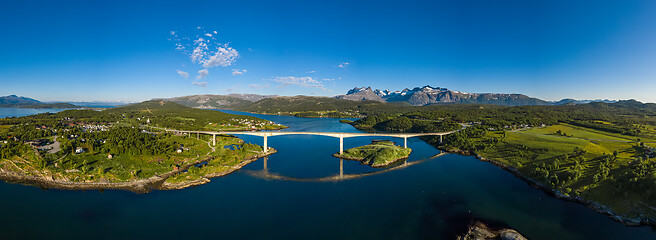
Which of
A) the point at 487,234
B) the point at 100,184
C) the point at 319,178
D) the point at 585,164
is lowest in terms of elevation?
the point at 487,234

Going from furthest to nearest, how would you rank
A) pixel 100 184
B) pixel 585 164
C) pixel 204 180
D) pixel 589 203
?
1. pixel 585 164
2. pixel 204 180
3. pixel 100 184
4. pixel 589 203

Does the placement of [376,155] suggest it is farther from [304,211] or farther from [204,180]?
[204,180]

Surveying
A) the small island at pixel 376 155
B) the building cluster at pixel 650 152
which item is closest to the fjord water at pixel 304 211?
the small island at pixel 376 155

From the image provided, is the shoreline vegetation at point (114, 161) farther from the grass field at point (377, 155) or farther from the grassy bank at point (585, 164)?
the grassy bank at point (585, 164)

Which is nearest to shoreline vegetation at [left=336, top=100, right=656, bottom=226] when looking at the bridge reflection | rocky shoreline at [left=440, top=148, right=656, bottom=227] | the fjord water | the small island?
rocky shoreline at [left=440, top=148, right=656, bottom=227]

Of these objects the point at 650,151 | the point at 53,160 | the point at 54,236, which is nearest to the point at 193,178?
the point at 54,236

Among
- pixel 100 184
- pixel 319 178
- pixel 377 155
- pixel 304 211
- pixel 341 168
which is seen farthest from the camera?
pixel 377 155

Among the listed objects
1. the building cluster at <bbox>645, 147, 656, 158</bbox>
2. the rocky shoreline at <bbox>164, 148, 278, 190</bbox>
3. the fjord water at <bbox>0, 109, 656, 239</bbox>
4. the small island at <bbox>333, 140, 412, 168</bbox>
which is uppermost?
the building cluster at <bbox>645, 147, 656, 158</bbox>

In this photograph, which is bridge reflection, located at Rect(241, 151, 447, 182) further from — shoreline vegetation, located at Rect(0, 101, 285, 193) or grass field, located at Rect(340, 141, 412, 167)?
shoreline vegetation, located at Rect(0, 101, 285, 193)

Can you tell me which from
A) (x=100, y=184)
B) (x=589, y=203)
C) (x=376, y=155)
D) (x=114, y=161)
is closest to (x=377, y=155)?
(x=376, y=155)

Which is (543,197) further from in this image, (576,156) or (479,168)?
(576,156)
